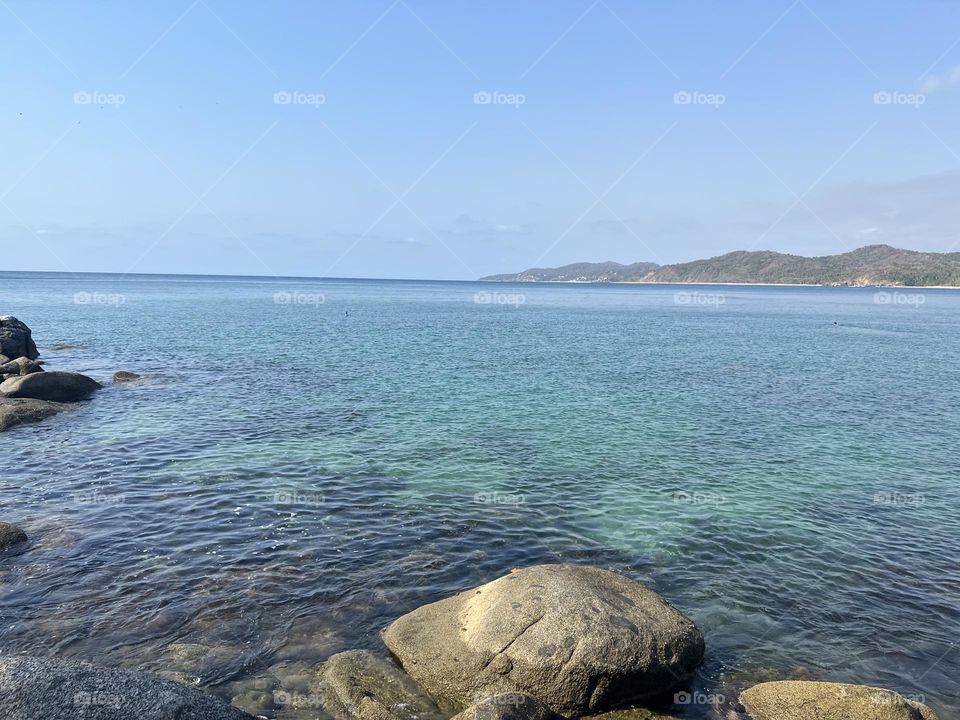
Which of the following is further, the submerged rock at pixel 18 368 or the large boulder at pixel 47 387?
the submerged rock at pixel 18 368

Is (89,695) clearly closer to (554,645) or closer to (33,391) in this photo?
(554,645)

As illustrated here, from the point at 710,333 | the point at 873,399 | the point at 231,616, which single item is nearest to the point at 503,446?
the point at 231,616

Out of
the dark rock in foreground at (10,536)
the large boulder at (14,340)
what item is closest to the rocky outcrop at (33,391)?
the large boulder at (14,340)

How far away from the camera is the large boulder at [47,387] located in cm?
3334

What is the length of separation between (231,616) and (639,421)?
2434cm

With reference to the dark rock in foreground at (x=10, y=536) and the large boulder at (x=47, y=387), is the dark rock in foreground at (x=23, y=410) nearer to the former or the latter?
the large boulder at (x=47, y=387)

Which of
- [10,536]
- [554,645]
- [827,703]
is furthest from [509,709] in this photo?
[10,536]

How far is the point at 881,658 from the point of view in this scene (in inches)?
511

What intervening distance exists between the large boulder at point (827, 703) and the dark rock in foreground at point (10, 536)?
60.4ft

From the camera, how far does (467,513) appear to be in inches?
792

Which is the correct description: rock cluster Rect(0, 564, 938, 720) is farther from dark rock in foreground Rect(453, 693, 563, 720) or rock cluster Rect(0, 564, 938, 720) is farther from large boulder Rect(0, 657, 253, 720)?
large boulder Rect(0, 657, 253, 720)

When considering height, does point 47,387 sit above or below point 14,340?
below

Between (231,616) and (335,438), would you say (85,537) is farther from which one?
(335,438)

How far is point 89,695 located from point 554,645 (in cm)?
721
